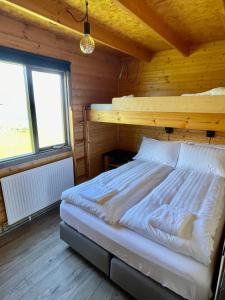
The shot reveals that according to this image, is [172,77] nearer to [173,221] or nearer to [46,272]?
[173,221]

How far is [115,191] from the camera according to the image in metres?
1.81

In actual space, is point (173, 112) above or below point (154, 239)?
above

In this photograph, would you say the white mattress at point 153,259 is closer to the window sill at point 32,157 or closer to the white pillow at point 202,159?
the window sill at point 32,157

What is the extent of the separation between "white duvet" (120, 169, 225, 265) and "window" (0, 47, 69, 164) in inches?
62.3

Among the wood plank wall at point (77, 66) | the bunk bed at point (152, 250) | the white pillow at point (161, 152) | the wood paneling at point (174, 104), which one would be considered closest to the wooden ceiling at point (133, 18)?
the wood plank wall at point (77, 66)

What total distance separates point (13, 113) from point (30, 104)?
224mm

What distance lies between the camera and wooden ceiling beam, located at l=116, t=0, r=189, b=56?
144 centimetres

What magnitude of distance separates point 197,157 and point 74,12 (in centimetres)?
218

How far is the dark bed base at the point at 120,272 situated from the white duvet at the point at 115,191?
27 centimetres

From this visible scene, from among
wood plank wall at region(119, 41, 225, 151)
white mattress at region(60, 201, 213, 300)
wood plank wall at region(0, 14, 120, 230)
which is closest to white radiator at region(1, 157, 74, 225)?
wood plank wall at region(0, 14, 120, 230)

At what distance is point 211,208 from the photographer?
61.1 inches

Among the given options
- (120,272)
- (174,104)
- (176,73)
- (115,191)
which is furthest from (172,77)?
(120,272)

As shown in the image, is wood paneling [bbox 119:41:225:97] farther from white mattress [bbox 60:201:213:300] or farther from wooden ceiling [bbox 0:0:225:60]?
white mattress [bbox 60:201:213:300]

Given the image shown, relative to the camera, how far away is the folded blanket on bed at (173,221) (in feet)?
4.12
